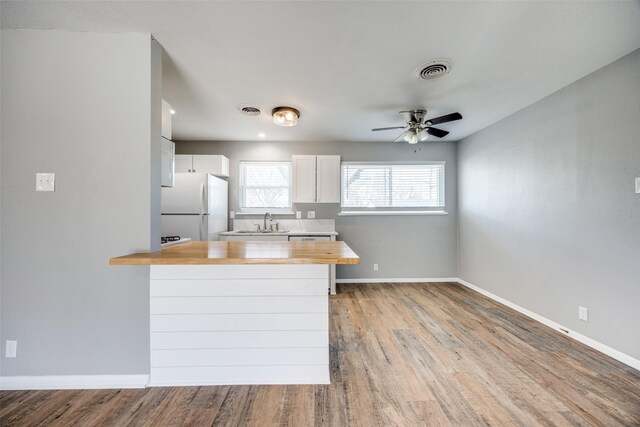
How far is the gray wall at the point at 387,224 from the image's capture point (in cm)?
456

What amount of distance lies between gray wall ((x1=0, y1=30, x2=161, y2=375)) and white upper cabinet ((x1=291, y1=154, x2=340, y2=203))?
2.59 m

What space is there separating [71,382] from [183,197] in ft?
7.12

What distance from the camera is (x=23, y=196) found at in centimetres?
178

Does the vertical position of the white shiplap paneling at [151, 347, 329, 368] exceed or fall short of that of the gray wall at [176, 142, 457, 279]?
it falls short

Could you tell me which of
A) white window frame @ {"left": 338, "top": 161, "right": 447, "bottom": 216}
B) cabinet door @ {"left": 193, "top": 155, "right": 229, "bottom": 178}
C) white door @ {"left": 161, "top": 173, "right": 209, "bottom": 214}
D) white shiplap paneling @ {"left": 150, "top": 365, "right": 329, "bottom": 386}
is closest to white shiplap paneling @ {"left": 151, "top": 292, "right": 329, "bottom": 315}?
white shiplap paneling @ {"left": 150, "top": 365, "right": 329, "bottom": 386}

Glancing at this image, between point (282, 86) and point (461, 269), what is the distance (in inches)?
156

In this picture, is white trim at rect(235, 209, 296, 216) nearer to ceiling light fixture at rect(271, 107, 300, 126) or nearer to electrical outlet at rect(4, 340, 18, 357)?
ceiling light fixture at rect(271, 107, 300, 126)

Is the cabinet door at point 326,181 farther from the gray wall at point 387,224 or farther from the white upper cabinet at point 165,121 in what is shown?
the white upper cabinet at point 165,121

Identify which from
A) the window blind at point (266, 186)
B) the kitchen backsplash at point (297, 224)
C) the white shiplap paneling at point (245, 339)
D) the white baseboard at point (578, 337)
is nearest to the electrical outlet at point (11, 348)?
the white shiplap paneling at point (245, 339)

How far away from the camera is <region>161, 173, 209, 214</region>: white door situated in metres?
3.50

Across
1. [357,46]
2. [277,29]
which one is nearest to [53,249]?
[277,29]

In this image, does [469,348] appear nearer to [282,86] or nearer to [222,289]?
[222,289]

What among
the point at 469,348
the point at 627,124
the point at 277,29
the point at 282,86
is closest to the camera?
the point at 277,29

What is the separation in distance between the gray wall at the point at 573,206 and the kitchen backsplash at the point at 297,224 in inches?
92.6
